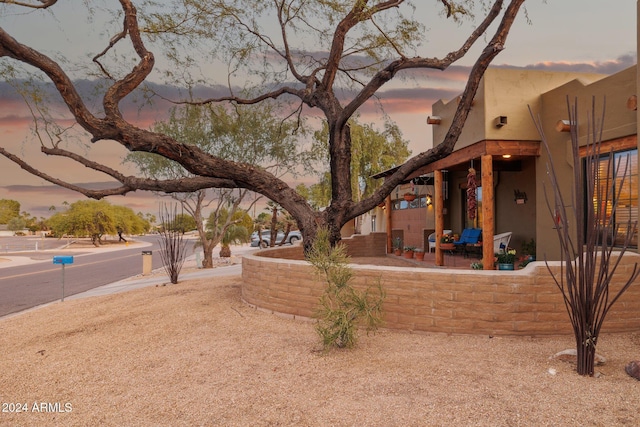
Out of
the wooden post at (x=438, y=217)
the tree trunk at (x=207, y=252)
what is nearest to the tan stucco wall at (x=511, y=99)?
the wooden post at (x=438, y=217)

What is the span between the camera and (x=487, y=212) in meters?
9.96

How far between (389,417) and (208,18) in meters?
11.2

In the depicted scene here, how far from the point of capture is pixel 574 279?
4504 millimetres

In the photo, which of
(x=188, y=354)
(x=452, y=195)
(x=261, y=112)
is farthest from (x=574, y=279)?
(x=261, y=112)

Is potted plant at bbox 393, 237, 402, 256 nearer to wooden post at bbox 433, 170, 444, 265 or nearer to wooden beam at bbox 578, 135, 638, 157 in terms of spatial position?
wooden post at bbox 433, 170, 444, 265

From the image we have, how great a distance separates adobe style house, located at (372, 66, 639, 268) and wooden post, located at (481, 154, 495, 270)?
2 centimetres

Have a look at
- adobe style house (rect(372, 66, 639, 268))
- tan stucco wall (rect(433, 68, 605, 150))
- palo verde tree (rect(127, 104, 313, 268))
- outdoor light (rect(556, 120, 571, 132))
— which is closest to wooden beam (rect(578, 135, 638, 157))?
adobe style house (rect(372, 66, 639, 268))

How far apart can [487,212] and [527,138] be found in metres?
2.27

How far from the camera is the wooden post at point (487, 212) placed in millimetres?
9961

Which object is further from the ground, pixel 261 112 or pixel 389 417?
pixel 261 112

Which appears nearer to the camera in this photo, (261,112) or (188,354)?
(188,354)

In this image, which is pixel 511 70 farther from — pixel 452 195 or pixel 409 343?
pixel 409 343

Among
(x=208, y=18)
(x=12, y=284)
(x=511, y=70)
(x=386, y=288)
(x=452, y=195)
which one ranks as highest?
(x=208, y=18)

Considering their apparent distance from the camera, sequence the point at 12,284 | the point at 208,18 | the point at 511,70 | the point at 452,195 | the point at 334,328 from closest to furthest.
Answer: the point at 334,328 → the point at 511,70 → the point at 208,18 → the point at 12,284 → the point at 452,195
